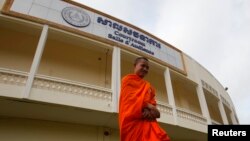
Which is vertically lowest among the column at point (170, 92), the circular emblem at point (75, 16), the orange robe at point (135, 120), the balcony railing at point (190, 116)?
the orange robe at point (135, 120)

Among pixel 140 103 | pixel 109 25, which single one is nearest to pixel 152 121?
pixel 140 103

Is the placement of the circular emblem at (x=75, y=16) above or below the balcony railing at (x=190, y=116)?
above

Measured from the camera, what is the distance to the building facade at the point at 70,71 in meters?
6.76

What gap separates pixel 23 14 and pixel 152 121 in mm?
6680

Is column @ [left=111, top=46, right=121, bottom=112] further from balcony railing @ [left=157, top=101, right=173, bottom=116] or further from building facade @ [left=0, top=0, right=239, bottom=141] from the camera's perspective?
balcony railing @ [left=157, top=101, right=173, bottom=116]

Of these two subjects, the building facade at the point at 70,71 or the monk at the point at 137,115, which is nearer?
the monk at the point at 137,115

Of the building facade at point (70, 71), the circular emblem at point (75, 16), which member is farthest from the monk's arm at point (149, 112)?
the circular emblem at point (75, 16)

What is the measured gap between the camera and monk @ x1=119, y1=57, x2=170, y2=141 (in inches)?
92.9

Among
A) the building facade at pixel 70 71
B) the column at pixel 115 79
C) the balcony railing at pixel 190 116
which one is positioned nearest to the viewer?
the building facade at pixel 70 71

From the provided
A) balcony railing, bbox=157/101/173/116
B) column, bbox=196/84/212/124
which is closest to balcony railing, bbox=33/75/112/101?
balcony railing, bbox=157/101/173/116

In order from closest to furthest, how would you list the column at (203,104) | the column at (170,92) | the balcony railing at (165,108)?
the balcony railing at (165,108), the column at (170,92), the column at (203,104)

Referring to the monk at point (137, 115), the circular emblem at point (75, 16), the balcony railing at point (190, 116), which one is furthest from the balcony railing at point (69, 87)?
the monk at point (137, 115)

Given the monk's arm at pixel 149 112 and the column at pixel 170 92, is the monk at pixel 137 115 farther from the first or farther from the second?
the column at pixel 170 92

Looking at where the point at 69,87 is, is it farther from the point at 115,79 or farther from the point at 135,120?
the point at 135,120
